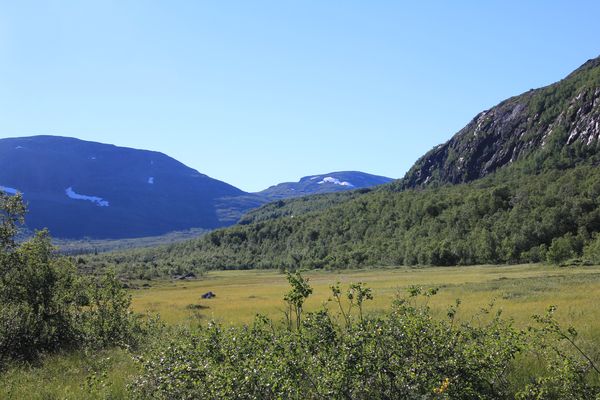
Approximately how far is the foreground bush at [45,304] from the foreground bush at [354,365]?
1132 cm

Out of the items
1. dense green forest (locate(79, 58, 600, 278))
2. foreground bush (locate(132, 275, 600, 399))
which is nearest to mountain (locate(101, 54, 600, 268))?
dense green forest (locate(79, 58, 600, 278))

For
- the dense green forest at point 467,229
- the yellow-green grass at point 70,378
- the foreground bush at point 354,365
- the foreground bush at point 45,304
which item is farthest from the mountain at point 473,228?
the yellow-green grass at point 70,378

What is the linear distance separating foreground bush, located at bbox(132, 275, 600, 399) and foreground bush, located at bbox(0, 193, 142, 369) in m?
11.3

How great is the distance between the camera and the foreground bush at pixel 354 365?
369 inches

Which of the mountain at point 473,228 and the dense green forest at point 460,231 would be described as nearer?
the dense green forest at point 460,231

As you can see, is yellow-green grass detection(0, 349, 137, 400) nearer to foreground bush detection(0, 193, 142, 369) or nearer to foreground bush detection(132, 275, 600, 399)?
foreground bush detection(0, 193, 142, 369)

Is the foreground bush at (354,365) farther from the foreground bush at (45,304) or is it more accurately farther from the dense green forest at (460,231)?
the dense green forest at (460,231)

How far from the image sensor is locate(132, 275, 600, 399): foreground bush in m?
9.38

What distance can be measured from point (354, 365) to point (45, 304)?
17.0m

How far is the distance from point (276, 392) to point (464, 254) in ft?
392

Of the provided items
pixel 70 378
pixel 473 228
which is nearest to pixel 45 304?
pixel 70 378

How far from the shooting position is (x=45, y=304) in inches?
851

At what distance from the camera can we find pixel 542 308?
29156mm

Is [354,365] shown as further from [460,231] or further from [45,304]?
[460,231]
